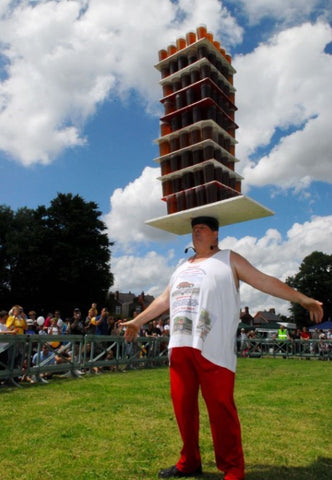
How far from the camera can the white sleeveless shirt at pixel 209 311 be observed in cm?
340

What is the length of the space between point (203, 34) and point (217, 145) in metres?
1.92

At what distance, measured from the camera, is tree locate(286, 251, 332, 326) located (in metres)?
64.0

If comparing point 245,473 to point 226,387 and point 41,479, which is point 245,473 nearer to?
point 226,387

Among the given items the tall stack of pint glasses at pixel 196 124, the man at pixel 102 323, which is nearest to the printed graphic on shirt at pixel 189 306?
the tall stack of pint glasses at pixel 196 124

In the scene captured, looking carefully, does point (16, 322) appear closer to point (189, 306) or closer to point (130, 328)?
point (130, 328)

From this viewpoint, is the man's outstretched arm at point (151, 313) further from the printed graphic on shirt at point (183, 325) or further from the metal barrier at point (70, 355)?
the metal barrier at point (70, 355)

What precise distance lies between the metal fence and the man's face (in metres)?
2.55

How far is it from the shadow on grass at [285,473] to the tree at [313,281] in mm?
Answer: 62714

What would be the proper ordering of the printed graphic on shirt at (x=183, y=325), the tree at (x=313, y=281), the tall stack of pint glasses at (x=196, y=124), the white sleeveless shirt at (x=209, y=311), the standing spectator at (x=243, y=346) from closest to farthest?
the white sleeveless shirt at (x=209, y=311), the printed graphic on shirt at (x=183, y=325), the tall stack of pint glasses at (x=196, y=124), the standing spectator at (x=243, y=346), the tree at (x=313, y=281)

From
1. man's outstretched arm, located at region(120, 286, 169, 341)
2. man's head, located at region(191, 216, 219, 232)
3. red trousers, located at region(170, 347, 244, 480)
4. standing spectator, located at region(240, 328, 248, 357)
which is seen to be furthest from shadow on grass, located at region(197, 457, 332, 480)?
standing spectator, located at region(240, 328, 248, 357)

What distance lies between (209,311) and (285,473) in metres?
1.56

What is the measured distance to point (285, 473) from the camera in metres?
3.55

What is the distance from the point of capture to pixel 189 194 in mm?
5445

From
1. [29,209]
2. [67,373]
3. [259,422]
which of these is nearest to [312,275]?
Answer: [29,209]
